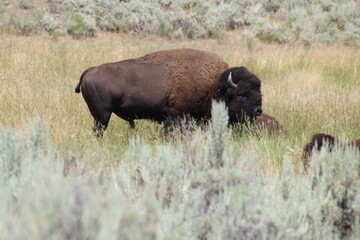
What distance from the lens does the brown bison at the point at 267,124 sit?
641cm

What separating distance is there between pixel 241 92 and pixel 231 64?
4.73m

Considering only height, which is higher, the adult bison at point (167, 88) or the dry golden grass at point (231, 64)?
the adult bison at point (167, 88)

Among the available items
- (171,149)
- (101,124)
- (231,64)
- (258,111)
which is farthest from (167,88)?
(231,64)

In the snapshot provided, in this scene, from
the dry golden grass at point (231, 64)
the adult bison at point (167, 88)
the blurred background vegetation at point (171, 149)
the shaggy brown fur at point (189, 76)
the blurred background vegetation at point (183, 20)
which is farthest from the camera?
the blurred background vegetation at point (183, 20)

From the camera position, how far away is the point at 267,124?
6.73m

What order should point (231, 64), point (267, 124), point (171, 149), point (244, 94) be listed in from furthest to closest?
1. point (231, 64)
2. point (267, 124)
3. point (244, 94)
4. point (171, 149)

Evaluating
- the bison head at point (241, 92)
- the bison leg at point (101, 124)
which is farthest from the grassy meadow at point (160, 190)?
the bison head at point (241, 92)

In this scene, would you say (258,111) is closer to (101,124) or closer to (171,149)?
(101,124)

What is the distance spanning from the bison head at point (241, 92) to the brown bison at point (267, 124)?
172mm

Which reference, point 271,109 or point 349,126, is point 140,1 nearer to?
point 271,109

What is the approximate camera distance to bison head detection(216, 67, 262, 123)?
A: 21.5 feet

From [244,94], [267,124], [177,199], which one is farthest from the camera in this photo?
[267,124]

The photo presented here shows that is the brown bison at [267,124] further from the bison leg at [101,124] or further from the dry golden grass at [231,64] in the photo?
the bison leg at [101,124]

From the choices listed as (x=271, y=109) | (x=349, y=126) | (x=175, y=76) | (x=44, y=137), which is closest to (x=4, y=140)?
(x=44, y=137)
